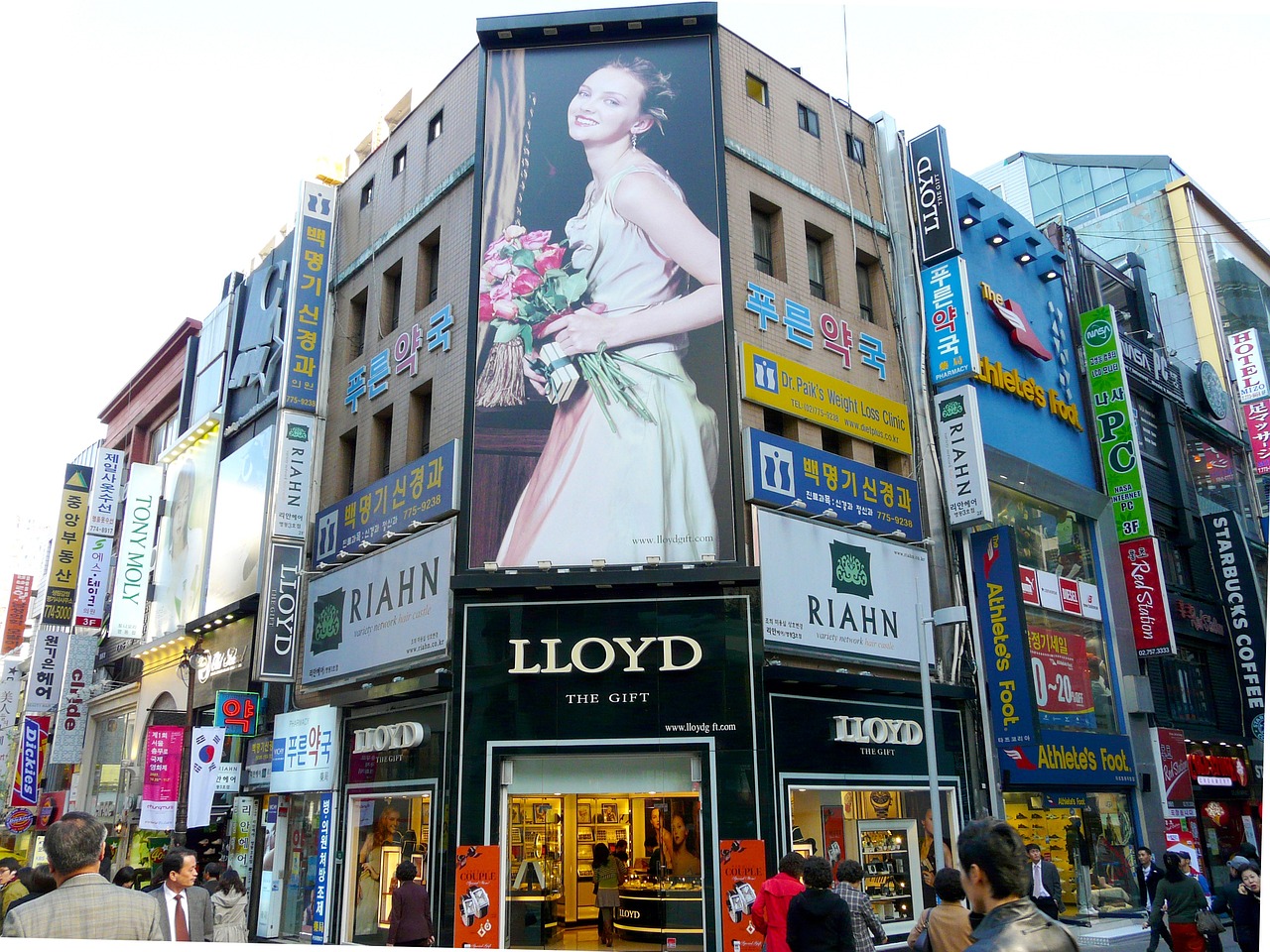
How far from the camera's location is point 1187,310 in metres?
40.3

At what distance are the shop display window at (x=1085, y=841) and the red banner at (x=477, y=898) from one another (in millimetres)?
11488

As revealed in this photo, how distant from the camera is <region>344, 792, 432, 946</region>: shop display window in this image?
19.5m

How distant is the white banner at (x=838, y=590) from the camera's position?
1923 centimetres

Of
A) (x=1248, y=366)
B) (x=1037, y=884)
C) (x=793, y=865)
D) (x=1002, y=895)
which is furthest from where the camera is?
(x=1248, y=366)

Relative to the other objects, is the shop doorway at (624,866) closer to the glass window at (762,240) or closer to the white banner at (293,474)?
the white banner at (293,474)

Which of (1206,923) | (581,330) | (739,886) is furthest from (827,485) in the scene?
(1206,923)

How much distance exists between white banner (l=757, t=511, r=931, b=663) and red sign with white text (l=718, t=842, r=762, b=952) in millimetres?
3667

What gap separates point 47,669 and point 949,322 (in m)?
32.6

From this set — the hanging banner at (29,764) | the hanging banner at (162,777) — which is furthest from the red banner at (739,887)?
the hanging banner at (29,764)

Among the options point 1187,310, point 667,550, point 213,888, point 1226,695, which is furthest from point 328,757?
point 1187,310

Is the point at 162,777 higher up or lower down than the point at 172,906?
higher up

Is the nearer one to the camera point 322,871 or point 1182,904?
point 1182,904

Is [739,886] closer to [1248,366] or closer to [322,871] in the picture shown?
[322,871]

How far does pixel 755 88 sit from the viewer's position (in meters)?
23.9
